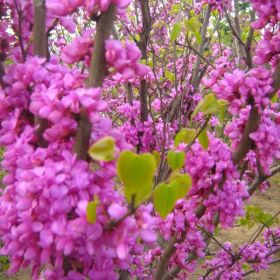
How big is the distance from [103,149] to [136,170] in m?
0.09

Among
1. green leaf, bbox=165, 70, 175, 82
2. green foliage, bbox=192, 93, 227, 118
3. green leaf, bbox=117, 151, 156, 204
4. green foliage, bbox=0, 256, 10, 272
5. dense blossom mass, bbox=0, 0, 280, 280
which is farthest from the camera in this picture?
green foliage, bbox=0, 256, 10, 272

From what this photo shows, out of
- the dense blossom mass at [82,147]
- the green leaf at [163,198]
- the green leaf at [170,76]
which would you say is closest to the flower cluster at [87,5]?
the dense blossom mass at [82,147]

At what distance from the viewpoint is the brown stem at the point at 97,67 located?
3.30 ft

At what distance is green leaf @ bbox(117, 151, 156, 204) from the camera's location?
A: 79 cm

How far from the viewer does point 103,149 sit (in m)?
0.85

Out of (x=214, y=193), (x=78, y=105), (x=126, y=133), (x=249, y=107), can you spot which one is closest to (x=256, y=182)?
(x=214, y=193)

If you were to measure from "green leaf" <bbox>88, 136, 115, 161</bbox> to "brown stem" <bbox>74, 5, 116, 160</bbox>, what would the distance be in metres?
0.17

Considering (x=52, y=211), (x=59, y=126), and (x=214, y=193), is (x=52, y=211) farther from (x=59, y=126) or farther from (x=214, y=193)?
(x=214, y=193)

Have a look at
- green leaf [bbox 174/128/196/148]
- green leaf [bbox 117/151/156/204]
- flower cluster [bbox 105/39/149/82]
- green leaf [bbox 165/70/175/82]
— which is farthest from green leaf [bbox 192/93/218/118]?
green leaf [bbox 165/70/175/82]

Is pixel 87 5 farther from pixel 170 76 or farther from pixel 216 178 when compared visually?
pixel 170 76

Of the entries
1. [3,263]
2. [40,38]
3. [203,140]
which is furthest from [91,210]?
[3,263]

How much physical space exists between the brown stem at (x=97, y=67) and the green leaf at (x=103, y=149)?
166 millimetres

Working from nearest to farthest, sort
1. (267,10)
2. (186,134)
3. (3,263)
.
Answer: (267,10), (186,134), (3,263)

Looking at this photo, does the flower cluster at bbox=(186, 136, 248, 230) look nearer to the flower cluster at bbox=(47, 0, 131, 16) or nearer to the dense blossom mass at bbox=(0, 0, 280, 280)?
the dense blossom mass at bbox=(0, 0, 280, 280)
